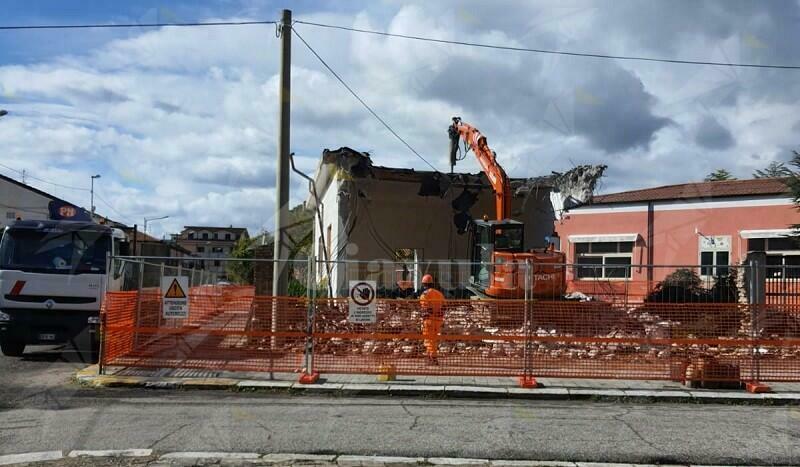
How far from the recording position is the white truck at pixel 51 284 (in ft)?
43.2

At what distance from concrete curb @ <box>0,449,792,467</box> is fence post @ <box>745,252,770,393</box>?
4882mm

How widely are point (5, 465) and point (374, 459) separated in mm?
3429

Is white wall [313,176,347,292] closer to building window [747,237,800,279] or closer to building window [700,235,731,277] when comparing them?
building window [700,235,731,277]

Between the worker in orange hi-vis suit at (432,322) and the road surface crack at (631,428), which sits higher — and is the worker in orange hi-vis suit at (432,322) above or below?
above

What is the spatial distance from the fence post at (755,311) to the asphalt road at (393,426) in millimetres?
1087

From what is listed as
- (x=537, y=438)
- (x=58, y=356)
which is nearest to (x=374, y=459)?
→ (x=537, y=438)

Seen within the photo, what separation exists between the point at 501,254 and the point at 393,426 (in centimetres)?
848

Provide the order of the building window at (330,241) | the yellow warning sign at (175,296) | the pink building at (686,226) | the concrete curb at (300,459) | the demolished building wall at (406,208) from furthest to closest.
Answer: the building window at (330,241) → the pink building at (686,226) → the demolished building wall at (406,208) → the yellow warning sign at (175,296) → the concrete curb at (300,459)

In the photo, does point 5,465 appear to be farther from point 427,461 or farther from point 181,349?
point 181,349

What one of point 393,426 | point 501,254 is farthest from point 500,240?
point 393,426

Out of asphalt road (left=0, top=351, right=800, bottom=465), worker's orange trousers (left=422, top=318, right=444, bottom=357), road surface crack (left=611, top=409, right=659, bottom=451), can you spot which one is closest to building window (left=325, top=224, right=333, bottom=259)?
worker's orange trousers (left=422, top=318, right=444, bottom=357)

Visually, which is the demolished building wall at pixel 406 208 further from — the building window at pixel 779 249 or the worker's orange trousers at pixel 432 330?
Result: the worker's orange trousers at pixel 432 330

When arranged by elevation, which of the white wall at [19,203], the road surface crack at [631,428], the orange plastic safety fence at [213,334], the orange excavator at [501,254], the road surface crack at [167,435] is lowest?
the road surface crack at [167,435]

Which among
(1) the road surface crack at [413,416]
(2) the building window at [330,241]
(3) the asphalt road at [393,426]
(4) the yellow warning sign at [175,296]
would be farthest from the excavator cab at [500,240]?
(1) the road surface crack at [413,416]
